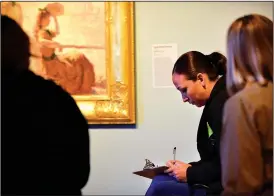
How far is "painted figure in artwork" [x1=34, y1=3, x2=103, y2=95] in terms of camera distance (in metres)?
1.29

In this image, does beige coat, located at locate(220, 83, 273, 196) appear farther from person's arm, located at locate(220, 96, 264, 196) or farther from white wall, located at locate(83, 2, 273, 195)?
white wall, located at locate(83, 2, 273, 195)

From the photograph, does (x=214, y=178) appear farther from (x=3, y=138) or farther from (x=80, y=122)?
(x=3, y=138)

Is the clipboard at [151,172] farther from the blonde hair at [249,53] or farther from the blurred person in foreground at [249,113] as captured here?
the blonde hair at [249,53]

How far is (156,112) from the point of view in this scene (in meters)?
1.32

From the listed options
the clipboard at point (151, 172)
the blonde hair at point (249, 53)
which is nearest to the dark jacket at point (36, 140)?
the clipboard at point (151, 172)

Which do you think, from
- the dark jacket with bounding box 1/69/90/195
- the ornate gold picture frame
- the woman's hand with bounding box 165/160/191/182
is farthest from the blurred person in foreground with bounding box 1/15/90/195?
the woman's hand with bounding box 165/160/191/182

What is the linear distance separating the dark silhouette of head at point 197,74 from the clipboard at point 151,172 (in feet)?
0.82

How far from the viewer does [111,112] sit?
131cm

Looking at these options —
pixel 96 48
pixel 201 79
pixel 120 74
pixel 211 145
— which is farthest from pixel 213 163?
pixel 96 48

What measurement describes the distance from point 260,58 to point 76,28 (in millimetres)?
632

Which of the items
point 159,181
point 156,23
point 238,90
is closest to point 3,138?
point 159,181

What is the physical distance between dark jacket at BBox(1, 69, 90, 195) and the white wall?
13 cm

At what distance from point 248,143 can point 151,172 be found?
1.11 feet

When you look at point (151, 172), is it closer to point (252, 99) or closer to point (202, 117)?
point (202, 117)
